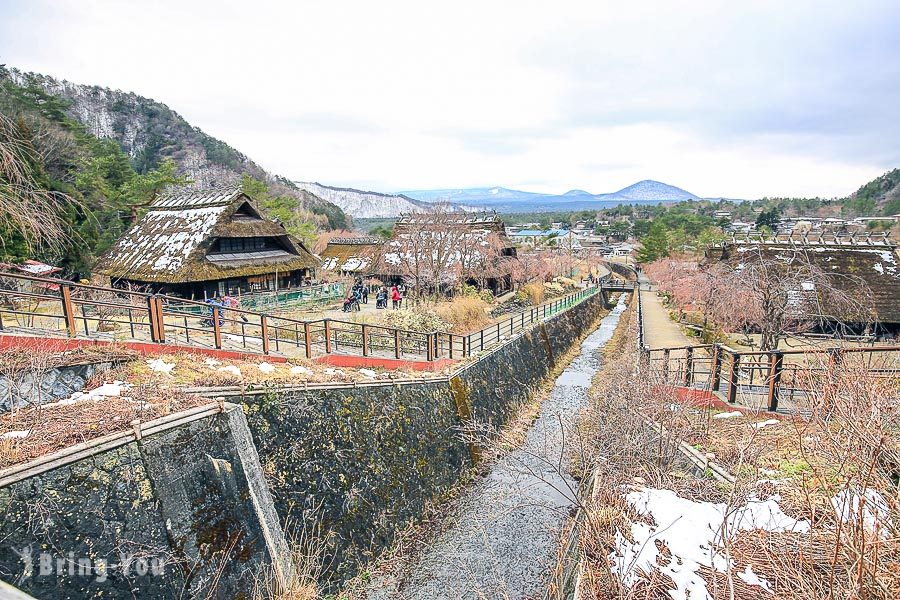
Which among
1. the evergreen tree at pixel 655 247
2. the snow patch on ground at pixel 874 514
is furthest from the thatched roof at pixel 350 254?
the evergreen tree at pixel 655 247

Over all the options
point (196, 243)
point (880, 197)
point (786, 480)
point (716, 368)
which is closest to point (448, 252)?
point (196, 243)

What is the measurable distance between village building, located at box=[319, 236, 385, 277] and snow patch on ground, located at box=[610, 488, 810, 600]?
31903 mm

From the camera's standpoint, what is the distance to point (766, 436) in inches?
252

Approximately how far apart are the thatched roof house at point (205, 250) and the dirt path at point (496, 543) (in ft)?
52.2

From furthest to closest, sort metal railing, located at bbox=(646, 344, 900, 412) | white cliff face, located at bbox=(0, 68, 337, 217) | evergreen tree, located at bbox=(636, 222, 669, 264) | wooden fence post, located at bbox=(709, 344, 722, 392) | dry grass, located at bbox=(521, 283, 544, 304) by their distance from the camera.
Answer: white cliff face, located at bbox=(0, 68, 337, 217) → evergreen tree, located at bbox=(636, 222, 669, 264) → dry grass, located at bbox=(521, 283, 544, 304) → wooden fence post, located at bbox=(709, 344, 722, 392) → metal railing, located at bbox=(646, 344, 900, 412)

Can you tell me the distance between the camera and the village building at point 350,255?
37125mm

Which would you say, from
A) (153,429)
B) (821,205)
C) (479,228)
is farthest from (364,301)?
(821,205)

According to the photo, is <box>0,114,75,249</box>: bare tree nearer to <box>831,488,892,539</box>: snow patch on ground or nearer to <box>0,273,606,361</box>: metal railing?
<box>0,273,606,361</box>: metal railing

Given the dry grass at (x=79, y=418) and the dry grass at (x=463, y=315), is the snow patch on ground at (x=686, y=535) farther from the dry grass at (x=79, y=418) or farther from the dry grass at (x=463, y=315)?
the dry grass at (x=463, y=315)

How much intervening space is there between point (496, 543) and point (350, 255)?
34.3 meters

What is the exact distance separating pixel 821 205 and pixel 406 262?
401 ft

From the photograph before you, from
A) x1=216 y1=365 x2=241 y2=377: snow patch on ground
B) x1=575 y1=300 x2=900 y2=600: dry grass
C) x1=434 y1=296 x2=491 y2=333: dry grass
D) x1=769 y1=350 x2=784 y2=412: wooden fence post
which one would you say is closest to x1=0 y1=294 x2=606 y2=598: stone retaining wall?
x1=216 y1=365 x2=241 y2=377: snow patch on ground

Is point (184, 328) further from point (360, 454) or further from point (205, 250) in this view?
point (205, 250)

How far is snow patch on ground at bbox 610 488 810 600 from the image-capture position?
12.9ft
